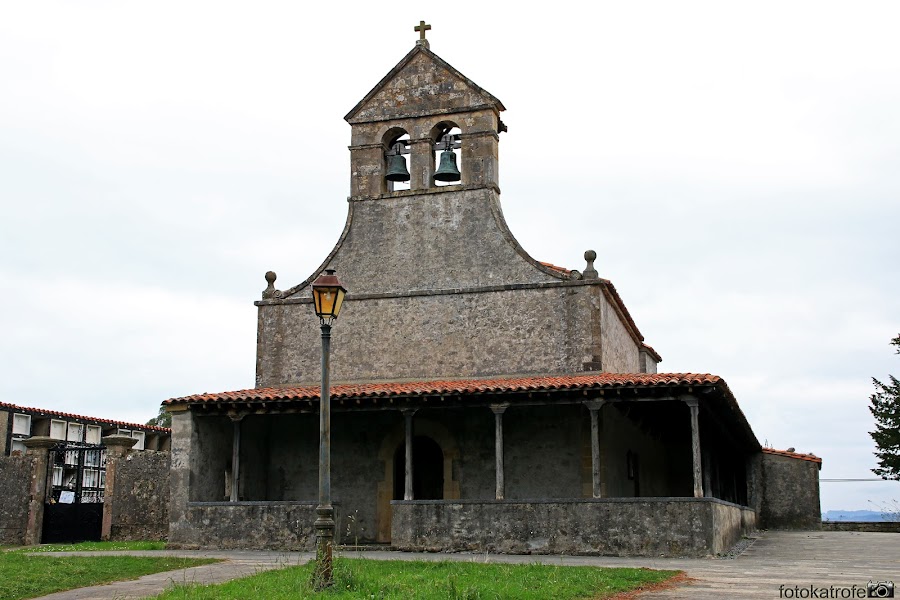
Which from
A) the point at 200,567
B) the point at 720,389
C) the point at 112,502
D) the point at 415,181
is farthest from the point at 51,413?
the point at 720,389

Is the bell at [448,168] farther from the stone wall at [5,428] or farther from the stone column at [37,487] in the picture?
the stone wall at [5,428]

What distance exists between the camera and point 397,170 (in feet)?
70.3

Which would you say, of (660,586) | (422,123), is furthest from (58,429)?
(660,586)

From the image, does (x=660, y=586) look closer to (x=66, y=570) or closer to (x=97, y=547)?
(x=66, y=570)

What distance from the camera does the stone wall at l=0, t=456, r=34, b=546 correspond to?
849 inches

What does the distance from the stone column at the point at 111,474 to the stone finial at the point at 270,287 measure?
482 centimetres

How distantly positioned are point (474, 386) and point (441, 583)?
721cm

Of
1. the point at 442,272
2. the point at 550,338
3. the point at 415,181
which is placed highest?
the point at 415,181

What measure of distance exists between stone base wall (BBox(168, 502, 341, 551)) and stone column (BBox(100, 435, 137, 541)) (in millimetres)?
4101

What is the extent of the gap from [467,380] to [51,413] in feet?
50.9

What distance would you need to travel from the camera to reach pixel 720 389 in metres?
17.1

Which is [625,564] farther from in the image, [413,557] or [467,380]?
[467,380]

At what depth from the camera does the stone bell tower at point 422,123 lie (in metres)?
21.0

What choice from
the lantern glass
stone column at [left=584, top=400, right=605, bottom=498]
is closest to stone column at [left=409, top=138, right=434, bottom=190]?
stone column at [left=584, top=400, right=605, bottom=498]
